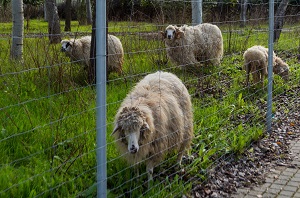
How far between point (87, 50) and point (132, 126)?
513cm

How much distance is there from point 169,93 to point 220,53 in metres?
6.09

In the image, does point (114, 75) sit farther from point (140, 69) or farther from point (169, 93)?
point (169, 93)

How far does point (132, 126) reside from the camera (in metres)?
3.97

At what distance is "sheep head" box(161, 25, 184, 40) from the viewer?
31.4ft

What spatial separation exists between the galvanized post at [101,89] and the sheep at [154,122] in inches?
23.5

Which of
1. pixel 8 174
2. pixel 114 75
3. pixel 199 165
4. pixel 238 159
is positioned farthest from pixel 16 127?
pixel 114 75

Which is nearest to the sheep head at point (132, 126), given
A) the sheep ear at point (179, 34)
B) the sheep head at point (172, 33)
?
the sheep head at point (172, 33)

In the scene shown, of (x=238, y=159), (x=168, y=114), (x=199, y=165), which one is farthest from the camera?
(x=238, y=159)

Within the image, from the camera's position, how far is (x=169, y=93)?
4793 mm

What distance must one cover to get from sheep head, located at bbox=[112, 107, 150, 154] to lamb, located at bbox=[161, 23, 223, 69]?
17.1 feet

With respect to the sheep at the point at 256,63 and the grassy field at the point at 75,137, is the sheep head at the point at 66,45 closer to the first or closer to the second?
the grassy field at the point at 75,137

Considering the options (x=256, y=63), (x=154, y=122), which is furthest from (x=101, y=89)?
(x=256, y=63)

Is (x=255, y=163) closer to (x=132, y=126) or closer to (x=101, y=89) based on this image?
(x=132, y=126)

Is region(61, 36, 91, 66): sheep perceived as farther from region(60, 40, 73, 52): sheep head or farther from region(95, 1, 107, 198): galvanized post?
region(95, 1, 107, 198): galvanized post
